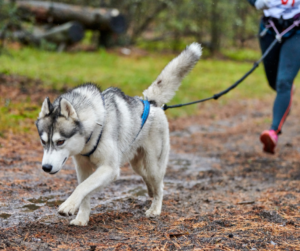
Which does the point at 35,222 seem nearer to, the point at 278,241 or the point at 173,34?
the point at 278,241

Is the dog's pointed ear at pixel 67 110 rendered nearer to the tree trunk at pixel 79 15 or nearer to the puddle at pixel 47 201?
the puddle at pixel 47 201

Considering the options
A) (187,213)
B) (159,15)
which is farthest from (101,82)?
(159,15)

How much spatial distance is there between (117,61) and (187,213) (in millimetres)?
11303

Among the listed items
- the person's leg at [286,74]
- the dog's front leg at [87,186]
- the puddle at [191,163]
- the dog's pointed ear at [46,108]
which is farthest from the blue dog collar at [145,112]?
the person's leg at [286,74]

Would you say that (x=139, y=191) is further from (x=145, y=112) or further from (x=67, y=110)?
(x=67, y=110)

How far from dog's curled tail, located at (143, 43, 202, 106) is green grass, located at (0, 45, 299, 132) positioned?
4158 mm

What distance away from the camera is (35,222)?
3.17 m

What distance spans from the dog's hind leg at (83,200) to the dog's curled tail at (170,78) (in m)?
1.05

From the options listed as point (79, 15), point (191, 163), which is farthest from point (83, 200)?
point (79, 15)

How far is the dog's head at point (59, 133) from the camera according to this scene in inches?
113

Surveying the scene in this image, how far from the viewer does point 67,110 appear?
9.68 ft

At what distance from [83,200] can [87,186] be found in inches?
13.2

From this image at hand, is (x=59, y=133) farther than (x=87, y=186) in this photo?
No

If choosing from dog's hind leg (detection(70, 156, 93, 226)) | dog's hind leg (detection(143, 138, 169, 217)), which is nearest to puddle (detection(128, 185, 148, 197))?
dog's hind leg (detection(143, 138, 169, 217))
